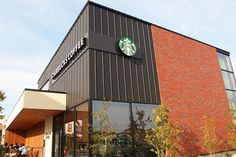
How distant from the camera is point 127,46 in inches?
488

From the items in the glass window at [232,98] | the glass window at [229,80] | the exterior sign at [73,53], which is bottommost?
the glass window at [232,98]

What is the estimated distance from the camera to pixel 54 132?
16.1 metres

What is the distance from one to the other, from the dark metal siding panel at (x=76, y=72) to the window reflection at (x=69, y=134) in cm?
68

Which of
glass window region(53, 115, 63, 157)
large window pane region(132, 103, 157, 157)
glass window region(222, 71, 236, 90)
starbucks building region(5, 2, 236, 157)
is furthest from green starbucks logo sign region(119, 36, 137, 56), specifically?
glass window region(222, 71, 236, 90)

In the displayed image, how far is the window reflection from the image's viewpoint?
40.4 feet

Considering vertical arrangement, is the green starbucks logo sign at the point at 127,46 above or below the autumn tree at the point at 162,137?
above

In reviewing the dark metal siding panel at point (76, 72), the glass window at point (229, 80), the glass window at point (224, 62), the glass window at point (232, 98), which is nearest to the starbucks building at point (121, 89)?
the dark metal siding panel at point (76, 72)

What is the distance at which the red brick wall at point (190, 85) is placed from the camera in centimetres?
1357

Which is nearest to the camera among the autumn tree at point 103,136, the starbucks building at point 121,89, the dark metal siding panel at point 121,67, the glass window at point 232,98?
the autumn tree at point 103,136

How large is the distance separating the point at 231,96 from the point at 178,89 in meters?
6.72

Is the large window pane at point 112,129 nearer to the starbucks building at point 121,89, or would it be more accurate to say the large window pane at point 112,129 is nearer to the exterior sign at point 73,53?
the starbucks building at point 121,89

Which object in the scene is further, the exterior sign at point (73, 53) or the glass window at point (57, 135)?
the glass window at point (57, 135)

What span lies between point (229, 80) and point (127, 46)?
11.1 meters

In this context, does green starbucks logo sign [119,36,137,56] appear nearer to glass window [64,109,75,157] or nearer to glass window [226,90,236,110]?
glass window [64,109,75,157]
